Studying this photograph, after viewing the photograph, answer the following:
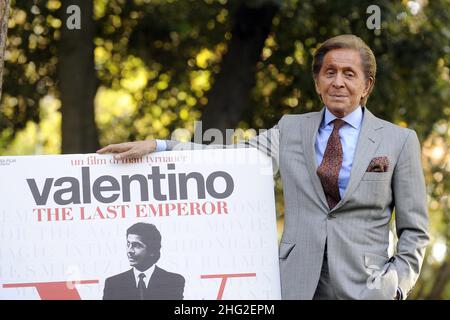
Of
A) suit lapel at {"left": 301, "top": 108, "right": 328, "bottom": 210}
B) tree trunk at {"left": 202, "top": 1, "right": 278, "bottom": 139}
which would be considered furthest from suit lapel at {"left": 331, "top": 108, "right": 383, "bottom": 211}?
tree trunk at {"left": 202, "top": 1, "right": 278, "bottom": 139}

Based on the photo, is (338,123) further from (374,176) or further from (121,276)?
(121,276)

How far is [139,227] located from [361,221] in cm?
Answer: 108

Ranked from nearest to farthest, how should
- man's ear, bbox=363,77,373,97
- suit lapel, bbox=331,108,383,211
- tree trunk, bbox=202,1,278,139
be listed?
suit lapel, bbox=331,108,383,211
man's ear, bbox=363,77,373,97
tree trunk, bbox=202,1,278,139

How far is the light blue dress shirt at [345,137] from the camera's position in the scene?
3.72 meters

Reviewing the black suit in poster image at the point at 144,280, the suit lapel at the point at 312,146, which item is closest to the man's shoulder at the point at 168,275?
the black suit in poster image at the point at 144,280

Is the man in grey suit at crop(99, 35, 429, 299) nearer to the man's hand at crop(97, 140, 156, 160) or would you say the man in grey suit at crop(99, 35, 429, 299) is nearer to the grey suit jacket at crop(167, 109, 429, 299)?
the grey suit jacket at crop(167, 109, 429, 299)

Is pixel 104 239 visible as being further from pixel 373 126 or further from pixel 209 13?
pixel 209 13

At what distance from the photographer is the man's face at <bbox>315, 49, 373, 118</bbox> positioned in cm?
380

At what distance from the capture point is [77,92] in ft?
26.9

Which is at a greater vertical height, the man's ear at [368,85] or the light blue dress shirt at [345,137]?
the man's ear at [368,85]

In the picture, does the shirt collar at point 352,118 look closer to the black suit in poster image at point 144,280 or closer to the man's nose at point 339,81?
the man's nose at point 339,81

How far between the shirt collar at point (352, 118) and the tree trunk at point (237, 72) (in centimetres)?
464

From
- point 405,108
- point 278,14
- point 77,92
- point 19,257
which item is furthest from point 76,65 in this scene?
point 19,257

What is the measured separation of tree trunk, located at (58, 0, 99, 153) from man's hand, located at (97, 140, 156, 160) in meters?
4.21
